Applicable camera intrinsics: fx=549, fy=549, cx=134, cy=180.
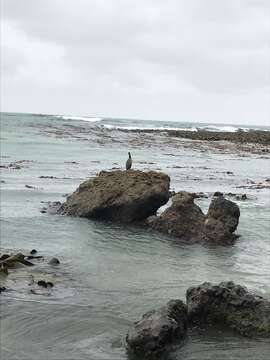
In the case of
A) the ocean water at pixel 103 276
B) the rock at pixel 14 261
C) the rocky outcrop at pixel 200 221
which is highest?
the rocky outcrop at pixel 200 221

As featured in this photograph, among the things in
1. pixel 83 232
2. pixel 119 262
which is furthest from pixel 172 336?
pixel 83 232

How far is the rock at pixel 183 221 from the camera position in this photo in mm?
18859

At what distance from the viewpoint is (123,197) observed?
20484 mm

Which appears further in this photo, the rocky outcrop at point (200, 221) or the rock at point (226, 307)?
the rocky outcrop at point (200, 221)

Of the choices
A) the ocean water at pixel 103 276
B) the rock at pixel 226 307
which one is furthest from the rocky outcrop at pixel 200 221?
the rock at pixel 226 307

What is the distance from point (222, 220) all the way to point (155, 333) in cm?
1008

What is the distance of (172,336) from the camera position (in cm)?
953

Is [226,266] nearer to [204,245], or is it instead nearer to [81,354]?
[204,245]

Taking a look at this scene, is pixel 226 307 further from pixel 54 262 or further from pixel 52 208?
pixel 52 208

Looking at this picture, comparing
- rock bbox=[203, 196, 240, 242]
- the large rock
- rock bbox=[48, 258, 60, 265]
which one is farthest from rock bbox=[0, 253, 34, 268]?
rock bbox=[203, 196, 240, 242]

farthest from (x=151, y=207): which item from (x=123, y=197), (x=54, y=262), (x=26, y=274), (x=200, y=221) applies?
(x=26, y=274)

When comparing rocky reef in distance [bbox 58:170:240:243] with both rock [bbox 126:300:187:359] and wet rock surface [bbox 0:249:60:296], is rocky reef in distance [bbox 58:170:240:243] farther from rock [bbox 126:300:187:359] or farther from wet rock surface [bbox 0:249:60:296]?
rock [bbox 126:300:187:359]

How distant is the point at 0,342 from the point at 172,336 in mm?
3024

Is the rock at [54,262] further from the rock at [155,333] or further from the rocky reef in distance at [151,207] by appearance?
the rock at [155,333]
